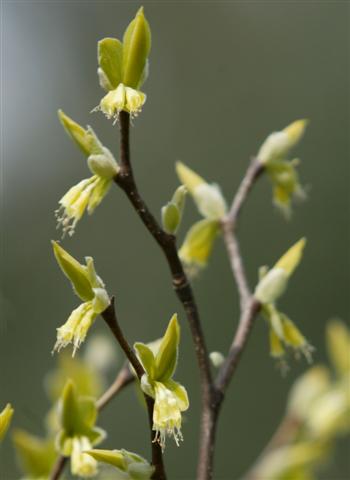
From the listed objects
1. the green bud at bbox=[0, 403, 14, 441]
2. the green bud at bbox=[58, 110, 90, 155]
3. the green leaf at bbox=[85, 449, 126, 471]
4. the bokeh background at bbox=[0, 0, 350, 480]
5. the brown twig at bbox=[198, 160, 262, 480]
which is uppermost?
the green bud at bbox=[58, 110, 90, 155]

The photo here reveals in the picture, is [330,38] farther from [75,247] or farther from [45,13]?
[75,247]

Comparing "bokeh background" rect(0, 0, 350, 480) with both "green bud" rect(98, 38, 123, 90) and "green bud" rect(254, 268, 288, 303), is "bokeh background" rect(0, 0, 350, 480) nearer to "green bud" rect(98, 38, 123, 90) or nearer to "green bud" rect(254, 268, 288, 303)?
"green bud" rect(254, 268, 288, 303)

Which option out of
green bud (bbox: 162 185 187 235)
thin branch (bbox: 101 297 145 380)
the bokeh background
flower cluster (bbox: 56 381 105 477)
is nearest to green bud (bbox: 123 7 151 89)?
green bud (bbox: 162 185 187 235)

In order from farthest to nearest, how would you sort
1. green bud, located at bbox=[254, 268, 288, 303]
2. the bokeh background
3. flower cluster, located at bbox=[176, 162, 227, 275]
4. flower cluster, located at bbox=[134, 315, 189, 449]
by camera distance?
the bokeh background
flower cluster, located at bbox=[176, 162, 227, 275]
green bud, located at bbox=[254, 268, 288, 303]
flower cluster, located at bbox=[134, 315, 189, 449]

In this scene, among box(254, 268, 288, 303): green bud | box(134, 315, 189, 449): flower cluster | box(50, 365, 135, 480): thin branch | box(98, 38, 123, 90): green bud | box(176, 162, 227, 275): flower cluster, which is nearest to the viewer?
box(134, 315, 189, 449): flower cluster

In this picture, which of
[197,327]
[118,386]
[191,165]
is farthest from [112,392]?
[191,165]

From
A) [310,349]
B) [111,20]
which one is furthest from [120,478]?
[111,20]

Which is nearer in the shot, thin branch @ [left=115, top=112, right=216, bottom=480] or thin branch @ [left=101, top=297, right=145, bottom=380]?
thin branch @ [left=101, top=297, right=145, bottom=380]

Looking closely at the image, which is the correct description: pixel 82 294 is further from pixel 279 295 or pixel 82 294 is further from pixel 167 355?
pixel 279 295
